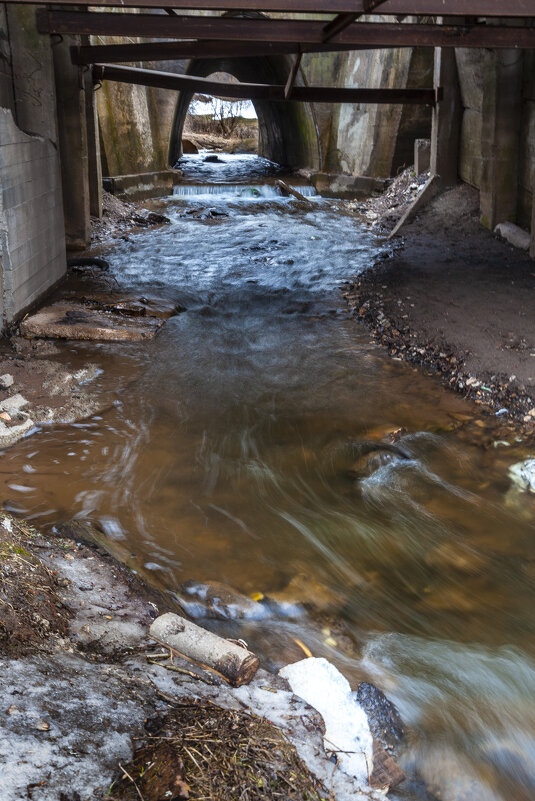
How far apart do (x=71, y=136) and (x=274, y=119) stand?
14.0 meters

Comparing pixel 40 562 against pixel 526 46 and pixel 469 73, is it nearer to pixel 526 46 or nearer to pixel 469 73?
pixel 526 46

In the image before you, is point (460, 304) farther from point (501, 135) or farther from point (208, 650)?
point (208, 650)

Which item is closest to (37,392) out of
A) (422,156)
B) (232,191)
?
(422,156)

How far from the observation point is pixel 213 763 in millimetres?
2158

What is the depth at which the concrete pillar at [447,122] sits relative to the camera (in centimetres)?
1220

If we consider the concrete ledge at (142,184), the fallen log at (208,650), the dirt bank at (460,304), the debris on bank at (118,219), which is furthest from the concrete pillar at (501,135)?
the fallen log at (208,650)

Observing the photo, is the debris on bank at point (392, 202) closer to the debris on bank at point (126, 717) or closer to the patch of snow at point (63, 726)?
the debris on bank at point (126, 717)

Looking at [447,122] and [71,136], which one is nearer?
[71,136]

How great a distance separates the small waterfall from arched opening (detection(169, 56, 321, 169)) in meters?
1.64

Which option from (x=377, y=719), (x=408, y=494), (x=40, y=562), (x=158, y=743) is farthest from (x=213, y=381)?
(x=158, y=743)

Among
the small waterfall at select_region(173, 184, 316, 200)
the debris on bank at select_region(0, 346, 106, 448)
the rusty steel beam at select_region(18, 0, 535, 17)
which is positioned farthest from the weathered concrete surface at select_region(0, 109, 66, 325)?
the small waterfall at select_region(173, 184, 316, 200)

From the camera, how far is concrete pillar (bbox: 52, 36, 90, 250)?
10631 mm

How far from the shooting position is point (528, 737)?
9.63 feet

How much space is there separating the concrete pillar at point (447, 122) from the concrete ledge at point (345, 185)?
379 centimetres
